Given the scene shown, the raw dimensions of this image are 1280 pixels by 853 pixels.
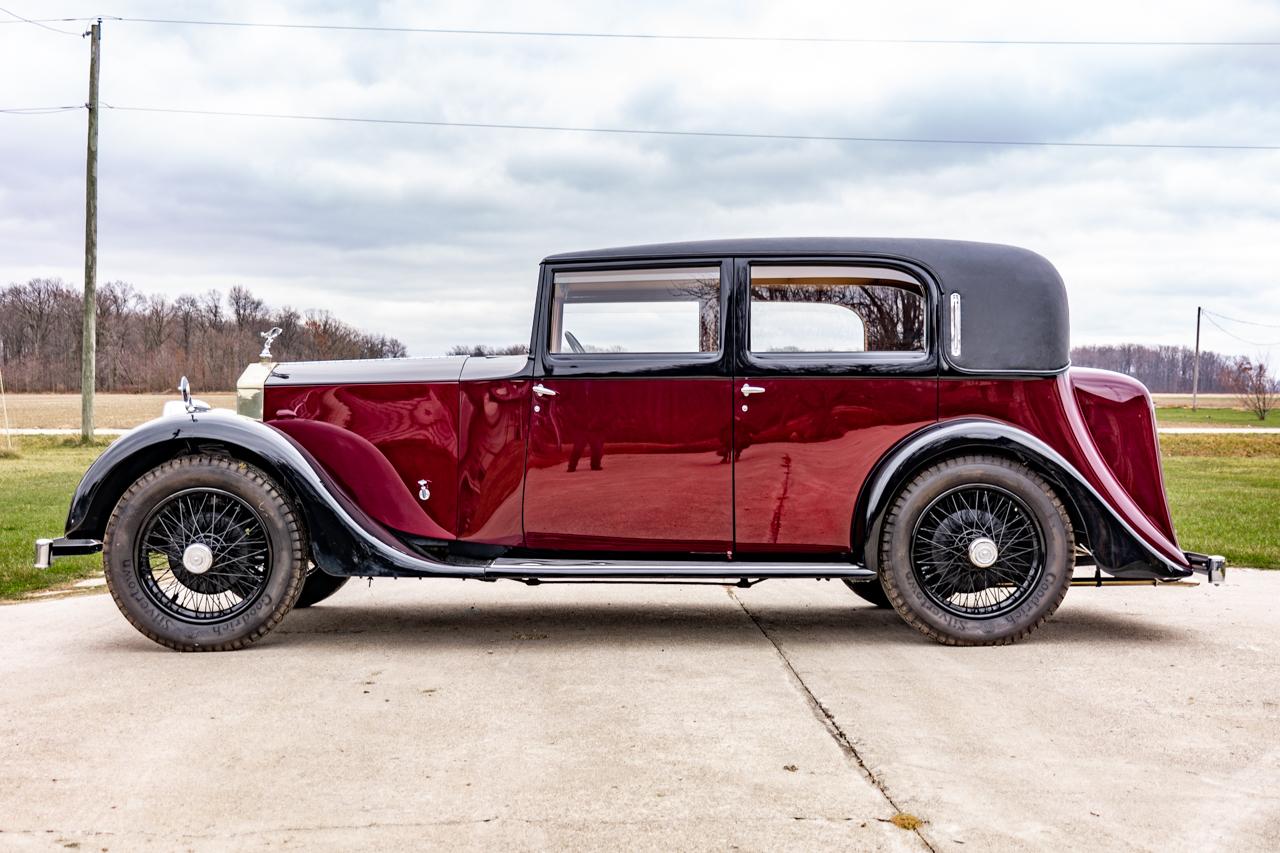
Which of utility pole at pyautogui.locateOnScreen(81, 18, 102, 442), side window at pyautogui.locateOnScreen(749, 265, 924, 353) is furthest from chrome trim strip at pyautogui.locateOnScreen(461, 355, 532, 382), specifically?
utility pole at pyautogui.locateOnScreen(81, 18, 102, 442)

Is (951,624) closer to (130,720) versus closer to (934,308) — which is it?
(934,308)

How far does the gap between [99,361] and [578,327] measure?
66146 millimetres

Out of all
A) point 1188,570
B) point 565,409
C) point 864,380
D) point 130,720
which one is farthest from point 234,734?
point 1188,570

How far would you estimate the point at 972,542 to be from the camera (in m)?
4.76

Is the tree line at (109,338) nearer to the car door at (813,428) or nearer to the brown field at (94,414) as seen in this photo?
the brown field at (94,414)

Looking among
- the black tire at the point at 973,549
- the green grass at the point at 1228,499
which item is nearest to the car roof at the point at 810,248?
the black tire at the point at 973,549

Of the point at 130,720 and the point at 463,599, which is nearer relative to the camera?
the point at 130,720

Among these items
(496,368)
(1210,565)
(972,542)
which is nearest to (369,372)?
(496,368)

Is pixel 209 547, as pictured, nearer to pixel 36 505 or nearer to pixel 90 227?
pixel 36 505

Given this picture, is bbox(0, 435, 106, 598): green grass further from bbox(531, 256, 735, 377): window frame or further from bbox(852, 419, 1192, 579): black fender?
bbox(852, 419, 1192, 579): black fender

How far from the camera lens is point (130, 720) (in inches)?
142

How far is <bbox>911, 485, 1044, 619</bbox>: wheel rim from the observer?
4.79 meters

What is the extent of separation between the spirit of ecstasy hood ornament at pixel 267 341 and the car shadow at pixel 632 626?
4.65 feet

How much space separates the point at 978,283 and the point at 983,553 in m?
1.32
